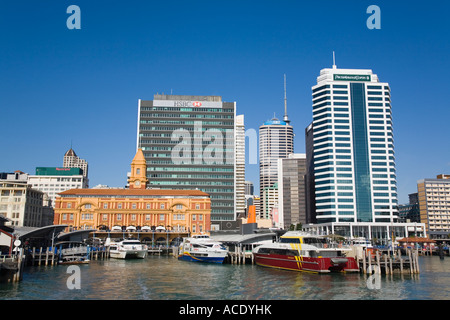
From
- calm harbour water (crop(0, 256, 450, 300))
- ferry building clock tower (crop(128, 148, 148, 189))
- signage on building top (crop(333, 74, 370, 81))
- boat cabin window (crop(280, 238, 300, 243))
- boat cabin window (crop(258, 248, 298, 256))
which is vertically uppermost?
signage on building top (crop(333, 74, 370, 81))

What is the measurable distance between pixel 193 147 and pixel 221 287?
130720mm

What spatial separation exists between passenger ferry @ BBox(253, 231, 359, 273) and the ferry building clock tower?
8424cm

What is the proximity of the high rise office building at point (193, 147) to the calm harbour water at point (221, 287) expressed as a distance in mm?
111497

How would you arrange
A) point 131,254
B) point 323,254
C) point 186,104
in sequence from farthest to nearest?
1. point 186,104
2. point 131,254
3. point 323,254

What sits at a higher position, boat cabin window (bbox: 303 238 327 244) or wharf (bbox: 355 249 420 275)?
boat cabin window (bbox: 303 238 327 244)

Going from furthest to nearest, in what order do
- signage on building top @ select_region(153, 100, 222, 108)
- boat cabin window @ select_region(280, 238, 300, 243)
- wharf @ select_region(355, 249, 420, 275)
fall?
signage on building top @ select_region(153, 100, 222, 108)
boat cabin window @ select_region(280, 238, 300, 243)
wharf @ select_region(355, 249, 420, 275)

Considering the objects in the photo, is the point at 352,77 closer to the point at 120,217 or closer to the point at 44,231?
the point at 120,217

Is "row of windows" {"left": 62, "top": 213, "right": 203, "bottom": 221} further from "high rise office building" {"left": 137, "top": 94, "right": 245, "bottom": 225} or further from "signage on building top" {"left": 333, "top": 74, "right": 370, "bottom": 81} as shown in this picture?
"signage on building top" {"left": 333, "top": 74, "right": 370, "bottom": 81}

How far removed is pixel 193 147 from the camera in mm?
173375

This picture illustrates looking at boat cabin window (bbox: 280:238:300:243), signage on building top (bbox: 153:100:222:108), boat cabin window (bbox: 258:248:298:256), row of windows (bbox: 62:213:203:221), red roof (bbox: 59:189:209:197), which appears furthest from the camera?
signage on building top (bbox: 153:100:222:108)

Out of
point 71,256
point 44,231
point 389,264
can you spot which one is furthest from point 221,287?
point 44,231

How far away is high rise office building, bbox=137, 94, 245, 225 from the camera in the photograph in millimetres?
170000

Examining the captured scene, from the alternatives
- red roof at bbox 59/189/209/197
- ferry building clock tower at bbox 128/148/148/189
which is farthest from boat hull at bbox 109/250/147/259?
ferry building clock tower at bbox 128/148/148/189
